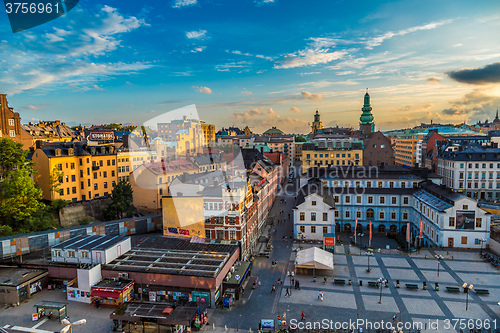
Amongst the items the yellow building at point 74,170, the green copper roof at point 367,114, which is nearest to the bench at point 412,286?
the yellow building at point 74,170

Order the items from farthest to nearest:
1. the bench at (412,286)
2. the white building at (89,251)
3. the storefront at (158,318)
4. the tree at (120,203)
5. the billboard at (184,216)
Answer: the tree at (120,203)
the billboard at (184,216)
the white building at (89,251)
the bench at (412,286)
the storefront at (158,318)

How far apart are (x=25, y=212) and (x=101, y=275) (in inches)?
991

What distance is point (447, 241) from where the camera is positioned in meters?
54.5

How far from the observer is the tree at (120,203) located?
67.4 m

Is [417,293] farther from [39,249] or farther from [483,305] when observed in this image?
Result: [39,249]

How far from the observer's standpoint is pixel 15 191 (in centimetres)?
5441

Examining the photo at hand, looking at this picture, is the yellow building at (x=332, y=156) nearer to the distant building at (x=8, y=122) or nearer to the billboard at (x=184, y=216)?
the billboard at (x=184, y=216)

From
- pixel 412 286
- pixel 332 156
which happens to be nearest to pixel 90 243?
pixel 412 286

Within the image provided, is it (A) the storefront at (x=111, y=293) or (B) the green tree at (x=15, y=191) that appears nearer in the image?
(A) the storefront at (x=111, y=293)

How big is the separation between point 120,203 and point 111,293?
105 ft

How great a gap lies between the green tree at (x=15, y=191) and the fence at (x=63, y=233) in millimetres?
8073

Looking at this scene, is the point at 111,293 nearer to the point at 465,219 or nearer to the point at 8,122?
the point at 8,122

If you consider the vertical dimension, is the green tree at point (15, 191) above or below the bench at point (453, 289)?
above

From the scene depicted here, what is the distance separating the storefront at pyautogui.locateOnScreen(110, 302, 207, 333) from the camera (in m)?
32.4
